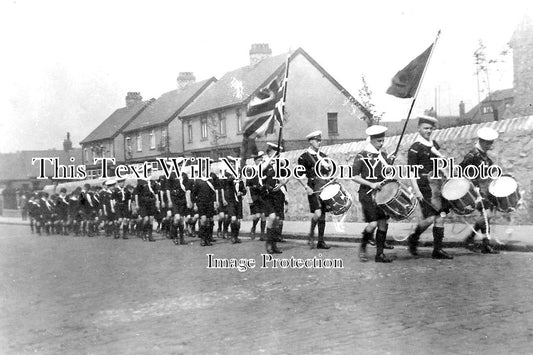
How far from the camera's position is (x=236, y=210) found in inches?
526

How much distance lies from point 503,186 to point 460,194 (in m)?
0.75

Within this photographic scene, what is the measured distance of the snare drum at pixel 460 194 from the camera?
8.77 m

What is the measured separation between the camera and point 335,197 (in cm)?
1027

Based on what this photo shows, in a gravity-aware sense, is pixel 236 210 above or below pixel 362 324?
above

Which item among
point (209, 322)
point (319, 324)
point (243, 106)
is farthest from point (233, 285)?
point (243, 106)

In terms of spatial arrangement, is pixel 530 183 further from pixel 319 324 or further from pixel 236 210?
pixel 319 324

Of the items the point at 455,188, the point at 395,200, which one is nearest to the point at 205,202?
the point at 395,200

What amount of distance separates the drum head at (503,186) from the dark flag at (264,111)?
5.97 metres

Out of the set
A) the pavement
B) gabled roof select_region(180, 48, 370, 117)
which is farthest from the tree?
the pavement

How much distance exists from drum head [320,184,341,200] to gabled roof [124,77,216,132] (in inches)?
1160

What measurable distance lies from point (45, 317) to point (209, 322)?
6.81ft

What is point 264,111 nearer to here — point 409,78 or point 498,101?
point 409,78

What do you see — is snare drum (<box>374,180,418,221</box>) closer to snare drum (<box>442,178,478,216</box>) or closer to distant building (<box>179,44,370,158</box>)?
snare drum (<box>442,178,478,216</box>)

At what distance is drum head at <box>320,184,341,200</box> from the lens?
10.2m
